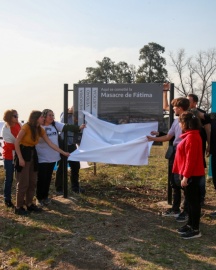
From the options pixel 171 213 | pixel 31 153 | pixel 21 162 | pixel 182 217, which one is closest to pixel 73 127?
pixel 31 153

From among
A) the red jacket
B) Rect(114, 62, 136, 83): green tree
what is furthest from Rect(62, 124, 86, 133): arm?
Rect(114, 62, 136, 83): green tree

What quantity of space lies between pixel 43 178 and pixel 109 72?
41.4 m

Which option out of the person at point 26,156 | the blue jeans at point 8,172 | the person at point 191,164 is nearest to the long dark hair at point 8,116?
the person at point 26,156

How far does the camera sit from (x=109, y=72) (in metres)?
47.0

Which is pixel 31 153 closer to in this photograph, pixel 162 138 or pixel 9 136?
pixel 9 136

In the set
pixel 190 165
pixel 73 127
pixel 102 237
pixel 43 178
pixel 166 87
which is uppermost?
pixel 166 87

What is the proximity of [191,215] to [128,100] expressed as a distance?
2611 millimetres

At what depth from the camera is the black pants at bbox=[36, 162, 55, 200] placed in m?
6.51

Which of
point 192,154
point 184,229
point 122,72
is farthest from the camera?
point 122,72

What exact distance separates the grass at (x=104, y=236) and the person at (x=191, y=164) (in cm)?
31

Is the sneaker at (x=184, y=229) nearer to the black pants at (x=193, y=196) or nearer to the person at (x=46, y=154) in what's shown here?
the black pants at (x=193, y=196)

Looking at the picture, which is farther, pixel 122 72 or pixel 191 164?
pixel 122 72

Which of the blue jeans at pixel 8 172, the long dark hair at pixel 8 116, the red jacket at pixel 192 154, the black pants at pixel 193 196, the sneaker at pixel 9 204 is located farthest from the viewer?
the sneaker at pixel 9 204

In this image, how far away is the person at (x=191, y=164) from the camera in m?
4.75
